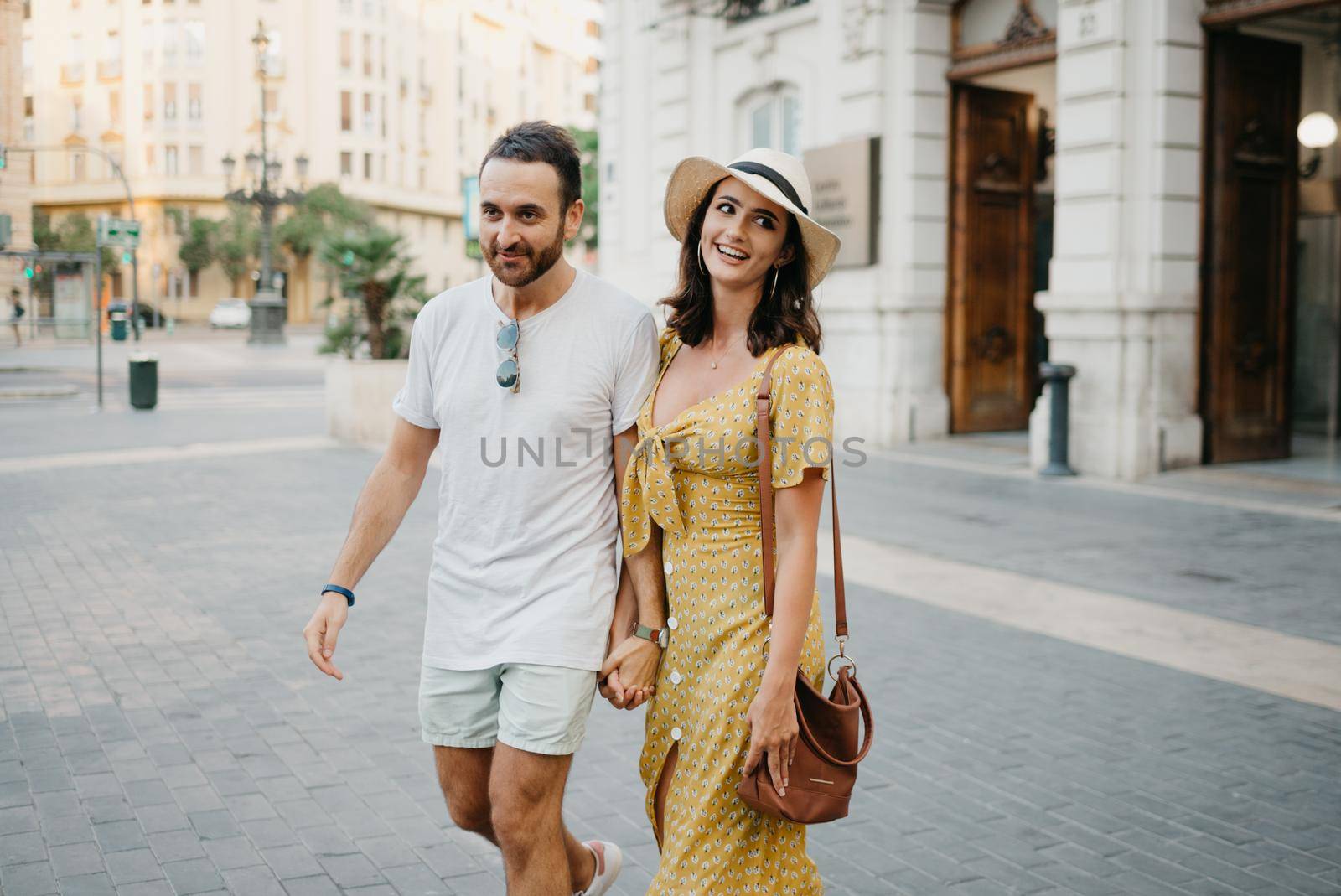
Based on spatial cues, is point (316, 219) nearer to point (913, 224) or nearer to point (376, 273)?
point (376, 273)

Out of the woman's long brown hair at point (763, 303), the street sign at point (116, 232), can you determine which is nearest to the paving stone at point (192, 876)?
the woman's long brown hair at point (763, 303)

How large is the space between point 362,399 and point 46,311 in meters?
41.0

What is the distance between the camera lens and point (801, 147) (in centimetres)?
1695

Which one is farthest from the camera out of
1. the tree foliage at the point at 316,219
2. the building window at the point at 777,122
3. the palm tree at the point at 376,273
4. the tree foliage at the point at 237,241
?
the tree foliage at the point at 237,241

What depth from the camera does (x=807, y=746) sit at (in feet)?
8.68

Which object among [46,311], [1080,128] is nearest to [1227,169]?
[1080,128]

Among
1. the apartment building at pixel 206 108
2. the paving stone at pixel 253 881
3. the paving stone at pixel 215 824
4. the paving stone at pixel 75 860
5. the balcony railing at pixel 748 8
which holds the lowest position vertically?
the paving stone at pixel 253 881

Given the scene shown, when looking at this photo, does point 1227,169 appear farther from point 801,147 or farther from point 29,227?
point 29,227

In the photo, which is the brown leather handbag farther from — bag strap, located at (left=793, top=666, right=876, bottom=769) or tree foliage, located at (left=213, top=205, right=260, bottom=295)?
tree foliage, located at (left=213, top=205, right=260, bottom=295)

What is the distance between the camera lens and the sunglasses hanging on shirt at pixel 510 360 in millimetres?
2873

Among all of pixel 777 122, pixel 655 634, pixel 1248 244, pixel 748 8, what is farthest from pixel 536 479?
pixel 748 8

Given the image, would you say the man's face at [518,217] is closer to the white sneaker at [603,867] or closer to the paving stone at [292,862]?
the white sneaker at [603,867]

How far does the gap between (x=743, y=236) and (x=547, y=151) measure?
469 millimetres

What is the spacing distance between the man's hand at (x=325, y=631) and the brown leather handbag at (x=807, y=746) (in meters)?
0.97
